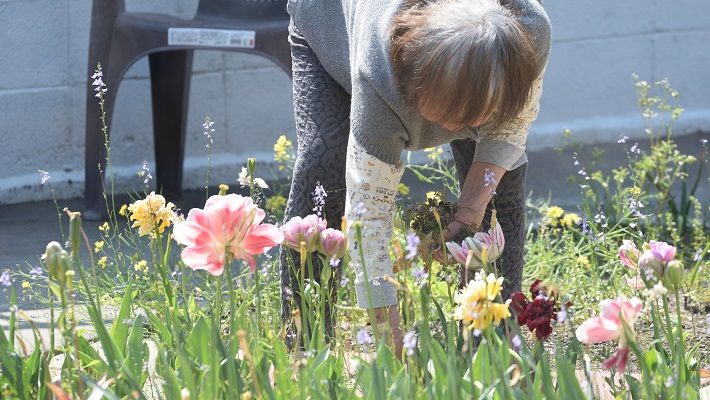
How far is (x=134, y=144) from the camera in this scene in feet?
15.0

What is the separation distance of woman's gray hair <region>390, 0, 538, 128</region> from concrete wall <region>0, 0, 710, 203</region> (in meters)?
2.55

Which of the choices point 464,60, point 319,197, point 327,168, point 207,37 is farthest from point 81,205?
point 464,60

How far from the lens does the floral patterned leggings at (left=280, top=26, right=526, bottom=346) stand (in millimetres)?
2393

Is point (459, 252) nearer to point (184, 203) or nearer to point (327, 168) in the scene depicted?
point (327, 168)

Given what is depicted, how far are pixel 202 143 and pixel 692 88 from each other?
2.26 metres

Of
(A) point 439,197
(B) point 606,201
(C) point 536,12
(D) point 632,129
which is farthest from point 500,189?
(D) point 632,129

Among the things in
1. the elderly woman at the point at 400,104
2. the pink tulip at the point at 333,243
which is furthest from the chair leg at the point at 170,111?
the pink tulip at the point at 333,243

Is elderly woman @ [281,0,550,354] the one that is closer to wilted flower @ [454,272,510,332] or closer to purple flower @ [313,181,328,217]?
purple flower @ [313,181,328,217]

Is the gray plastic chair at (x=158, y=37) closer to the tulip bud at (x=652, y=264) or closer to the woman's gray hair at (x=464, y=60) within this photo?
the woman's gray hair at (x=464, y=60)

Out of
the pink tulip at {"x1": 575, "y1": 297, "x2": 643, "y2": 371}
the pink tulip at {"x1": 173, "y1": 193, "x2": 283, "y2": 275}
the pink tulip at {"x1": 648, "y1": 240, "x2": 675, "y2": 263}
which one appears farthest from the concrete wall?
the pink tulip at {"x1": 575, "y1": 297, "x2": 643, "y2": 371}

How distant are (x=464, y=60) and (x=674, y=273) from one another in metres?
0.45

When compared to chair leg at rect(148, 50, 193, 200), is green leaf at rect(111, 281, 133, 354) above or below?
below

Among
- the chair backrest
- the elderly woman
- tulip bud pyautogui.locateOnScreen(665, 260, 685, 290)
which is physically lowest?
tulip bud pyautogui.locateOnScreen(665, 260, 685, 290)

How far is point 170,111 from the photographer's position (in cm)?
429
